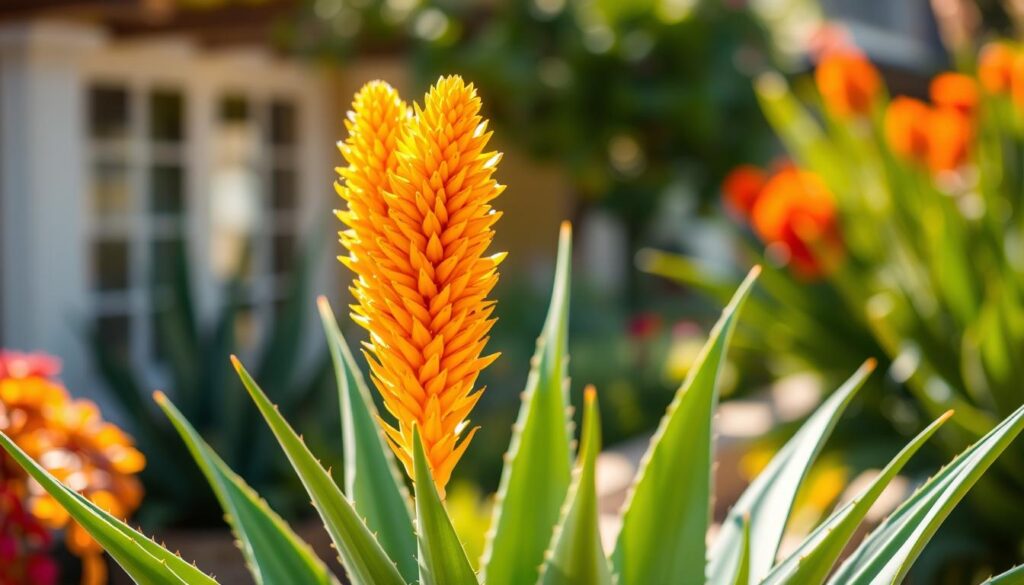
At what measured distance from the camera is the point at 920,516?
3.53 ft

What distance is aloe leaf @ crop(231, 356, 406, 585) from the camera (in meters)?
0.99

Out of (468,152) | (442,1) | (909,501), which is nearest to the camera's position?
(468,152)

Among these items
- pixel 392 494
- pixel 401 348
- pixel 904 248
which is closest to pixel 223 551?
pixel 904 248

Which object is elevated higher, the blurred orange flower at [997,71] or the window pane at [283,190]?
the blurred orange flower at [997,71]

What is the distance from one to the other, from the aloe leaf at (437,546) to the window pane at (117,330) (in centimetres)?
631

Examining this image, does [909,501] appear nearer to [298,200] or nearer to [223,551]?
[223,551]

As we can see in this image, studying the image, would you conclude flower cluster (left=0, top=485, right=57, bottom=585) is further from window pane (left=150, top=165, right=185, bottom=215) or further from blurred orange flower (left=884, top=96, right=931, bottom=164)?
window pane (left=150, top=165, right=185, bottom=215)

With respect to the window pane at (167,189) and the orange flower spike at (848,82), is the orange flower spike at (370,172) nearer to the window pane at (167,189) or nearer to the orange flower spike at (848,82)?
the orange flower spike at (848,82)

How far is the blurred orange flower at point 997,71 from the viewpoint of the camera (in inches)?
140

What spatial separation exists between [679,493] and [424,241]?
1.58 feet

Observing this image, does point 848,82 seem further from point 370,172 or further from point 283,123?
point 283,123

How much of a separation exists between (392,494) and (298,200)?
296 inches

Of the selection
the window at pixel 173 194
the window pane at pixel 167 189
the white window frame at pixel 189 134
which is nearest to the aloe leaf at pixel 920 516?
the window at pixel 173 194

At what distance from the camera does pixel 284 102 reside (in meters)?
8.51
